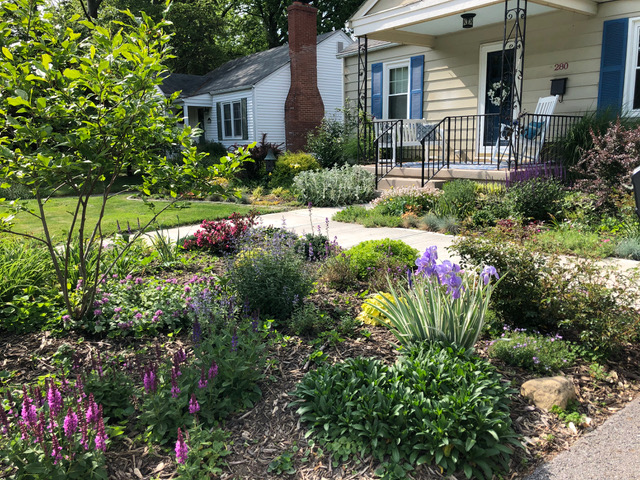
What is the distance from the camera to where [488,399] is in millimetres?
2463

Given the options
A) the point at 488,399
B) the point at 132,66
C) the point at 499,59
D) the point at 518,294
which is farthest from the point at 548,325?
the point at 499,59

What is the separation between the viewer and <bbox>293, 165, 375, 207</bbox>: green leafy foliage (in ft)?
35.2

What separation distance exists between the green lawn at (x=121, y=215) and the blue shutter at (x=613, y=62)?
6.46 meters

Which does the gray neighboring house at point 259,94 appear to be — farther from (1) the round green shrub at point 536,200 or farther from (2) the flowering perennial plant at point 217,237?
(2) the flowering perennial plant at point 217,237

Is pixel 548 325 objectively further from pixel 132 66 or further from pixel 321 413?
pixel 132 66

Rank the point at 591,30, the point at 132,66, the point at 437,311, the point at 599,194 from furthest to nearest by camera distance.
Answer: the point at 591,30
the point at 599,194
the point at 132,66
the point at 437,311

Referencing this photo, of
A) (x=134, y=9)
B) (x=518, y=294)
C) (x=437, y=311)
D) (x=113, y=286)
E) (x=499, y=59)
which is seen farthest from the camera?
(x=134, y=9)

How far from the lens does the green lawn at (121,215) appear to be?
833 centimetres

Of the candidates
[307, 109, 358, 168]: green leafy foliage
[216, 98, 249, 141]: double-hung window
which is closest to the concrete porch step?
[307, 109, 358, 168]: green leafy foliage

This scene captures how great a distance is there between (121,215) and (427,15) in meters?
Answer: 6.99

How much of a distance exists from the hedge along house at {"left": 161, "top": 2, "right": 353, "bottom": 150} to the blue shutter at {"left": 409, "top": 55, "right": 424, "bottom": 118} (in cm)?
554

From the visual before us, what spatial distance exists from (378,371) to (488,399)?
619 mm

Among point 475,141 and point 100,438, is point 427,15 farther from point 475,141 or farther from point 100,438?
point 100,438

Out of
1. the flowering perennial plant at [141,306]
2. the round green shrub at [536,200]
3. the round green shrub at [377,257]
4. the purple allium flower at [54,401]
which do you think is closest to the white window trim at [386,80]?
the round green shrub at [536,200]
